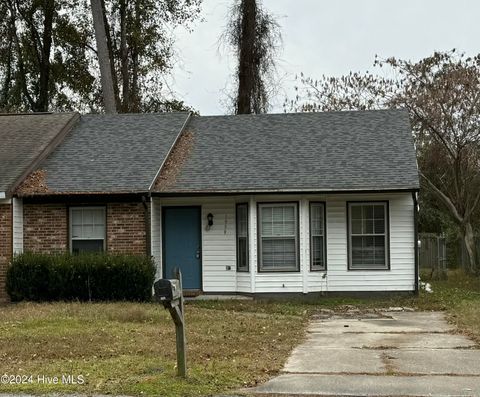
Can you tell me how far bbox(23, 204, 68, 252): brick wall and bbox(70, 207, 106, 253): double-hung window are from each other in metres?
0.24

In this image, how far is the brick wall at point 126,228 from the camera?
61.2 ft

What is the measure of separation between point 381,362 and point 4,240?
36.0 ft

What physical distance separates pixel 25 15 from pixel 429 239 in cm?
1948

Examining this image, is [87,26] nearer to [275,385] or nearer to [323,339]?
[323,339]

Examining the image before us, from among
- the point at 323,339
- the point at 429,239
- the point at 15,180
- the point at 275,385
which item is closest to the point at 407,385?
the point at 275,385

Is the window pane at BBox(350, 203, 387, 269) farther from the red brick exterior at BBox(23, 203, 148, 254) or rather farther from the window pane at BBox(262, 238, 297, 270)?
the red brick exterior at BBox(23, 203, 148, 254)

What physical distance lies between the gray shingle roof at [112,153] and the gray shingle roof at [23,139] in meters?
0.36

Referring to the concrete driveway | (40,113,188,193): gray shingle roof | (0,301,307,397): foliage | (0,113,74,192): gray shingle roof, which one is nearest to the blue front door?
(40,113,188,193): gray shingle roof

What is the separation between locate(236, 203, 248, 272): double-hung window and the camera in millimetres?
19141

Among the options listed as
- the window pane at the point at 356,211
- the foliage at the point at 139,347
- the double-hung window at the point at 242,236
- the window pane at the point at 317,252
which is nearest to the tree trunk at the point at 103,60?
the double-hung window at the point at 242,236

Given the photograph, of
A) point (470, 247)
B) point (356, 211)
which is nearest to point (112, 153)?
point (356, 211)

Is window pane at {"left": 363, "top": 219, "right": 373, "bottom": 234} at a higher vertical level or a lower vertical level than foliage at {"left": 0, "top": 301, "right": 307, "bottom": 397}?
higher

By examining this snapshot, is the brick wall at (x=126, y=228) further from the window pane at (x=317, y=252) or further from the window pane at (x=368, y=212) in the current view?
the window pane at (x=368, y=212)

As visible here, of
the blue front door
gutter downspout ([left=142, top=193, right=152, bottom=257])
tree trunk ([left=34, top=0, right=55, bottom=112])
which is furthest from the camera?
tree trunk ([left=34, top=0, right=55, bottom=112])
